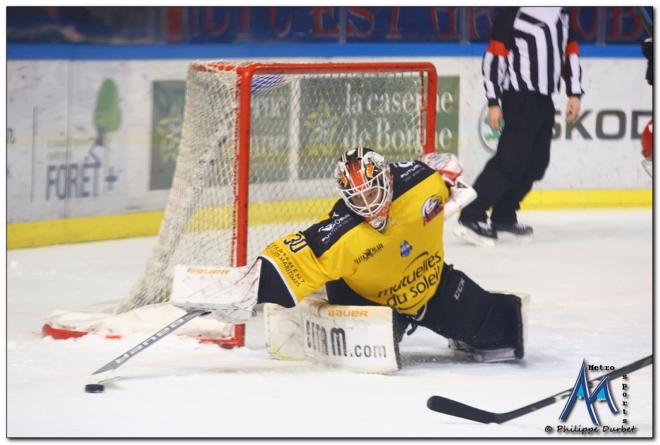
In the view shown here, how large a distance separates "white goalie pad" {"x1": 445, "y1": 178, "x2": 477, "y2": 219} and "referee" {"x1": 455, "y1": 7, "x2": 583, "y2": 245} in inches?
84.4

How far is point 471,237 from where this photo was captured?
5.84 meters

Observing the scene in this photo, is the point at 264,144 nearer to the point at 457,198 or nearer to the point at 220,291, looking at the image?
the point at 457,198

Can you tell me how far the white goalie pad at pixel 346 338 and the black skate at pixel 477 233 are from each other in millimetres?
2235

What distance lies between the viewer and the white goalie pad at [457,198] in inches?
144

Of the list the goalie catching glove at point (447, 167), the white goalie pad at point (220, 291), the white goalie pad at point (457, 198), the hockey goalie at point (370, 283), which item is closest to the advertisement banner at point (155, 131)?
the goalie catching glove at point (447, 167)

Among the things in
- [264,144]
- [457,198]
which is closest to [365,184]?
[457,198]

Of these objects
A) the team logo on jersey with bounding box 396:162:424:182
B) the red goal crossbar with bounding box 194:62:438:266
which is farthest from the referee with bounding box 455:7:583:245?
the team logo on jersey with bounding box 396:162:424:182

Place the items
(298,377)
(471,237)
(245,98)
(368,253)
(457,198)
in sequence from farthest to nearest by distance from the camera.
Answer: (471,237)
(245,98)
(457,198)
(298,377)
(368,253)

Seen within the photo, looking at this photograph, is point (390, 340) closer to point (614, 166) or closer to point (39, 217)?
point (39, 217)

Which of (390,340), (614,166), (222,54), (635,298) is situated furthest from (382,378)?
(614,166)

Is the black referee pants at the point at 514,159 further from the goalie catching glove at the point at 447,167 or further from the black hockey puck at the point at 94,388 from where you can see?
the black hockey puck at the point at 94,388

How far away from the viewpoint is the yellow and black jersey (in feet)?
11.0

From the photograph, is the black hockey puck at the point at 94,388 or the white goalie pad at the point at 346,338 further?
the white goalie pad at the point at 346,338

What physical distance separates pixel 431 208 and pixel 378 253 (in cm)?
24
